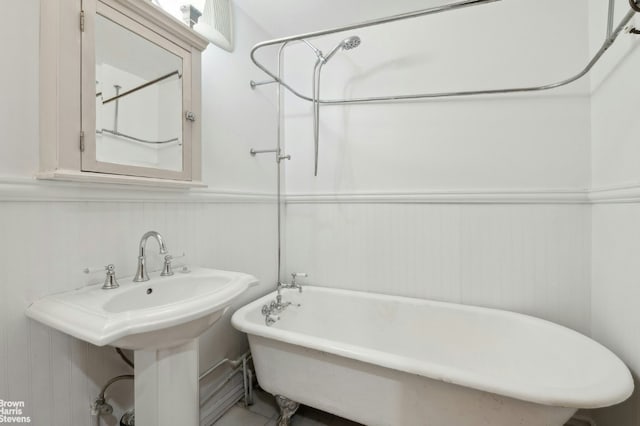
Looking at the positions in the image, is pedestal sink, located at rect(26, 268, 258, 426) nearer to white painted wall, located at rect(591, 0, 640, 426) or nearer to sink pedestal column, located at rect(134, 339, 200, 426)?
sink pedestal column, located at rect(134, 339, 200, 426)

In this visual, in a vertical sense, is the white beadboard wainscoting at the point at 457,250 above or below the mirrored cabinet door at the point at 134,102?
below

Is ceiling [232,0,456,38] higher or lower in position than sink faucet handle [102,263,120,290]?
higher

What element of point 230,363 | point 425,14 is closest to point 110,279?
point 230,363

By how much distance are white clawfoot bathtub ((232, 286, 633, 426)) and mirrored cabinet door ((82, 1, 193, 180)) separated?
810 millimetres

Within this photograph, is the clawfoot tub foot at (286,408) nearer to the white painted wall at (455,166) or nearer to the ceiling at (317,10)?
the white painted wall at (455,166)

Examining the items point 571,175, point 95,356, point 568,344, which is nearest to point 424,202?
point 571,175

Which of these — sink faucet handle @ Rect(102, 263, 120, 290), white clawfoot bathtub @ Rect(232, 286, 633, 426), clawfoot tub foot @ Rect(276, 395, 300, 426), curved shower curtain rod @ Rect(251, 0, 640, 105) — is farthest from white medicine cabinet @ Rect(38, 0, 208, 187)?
clawfoot tub foot @ Rect(276, 395, 300, 426)

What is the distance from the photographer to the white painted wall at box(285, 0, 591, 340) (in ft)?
4.64

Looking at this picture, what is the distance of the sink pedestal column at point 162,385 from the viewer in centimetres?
87

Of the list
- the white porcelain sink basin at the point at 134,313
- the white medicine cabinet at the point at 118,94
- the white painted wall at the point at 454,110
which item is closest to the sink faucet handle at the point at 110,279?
the white porcelain sink basin at the point at 134,313

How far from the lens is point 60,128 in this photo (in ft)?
2.70

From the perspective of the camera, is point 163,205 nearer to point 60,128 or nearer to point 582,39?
point 60,128

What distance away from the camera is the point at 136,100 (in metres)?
1.07

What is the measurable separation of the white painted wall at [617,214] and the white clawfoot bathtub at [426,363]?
0.16m
